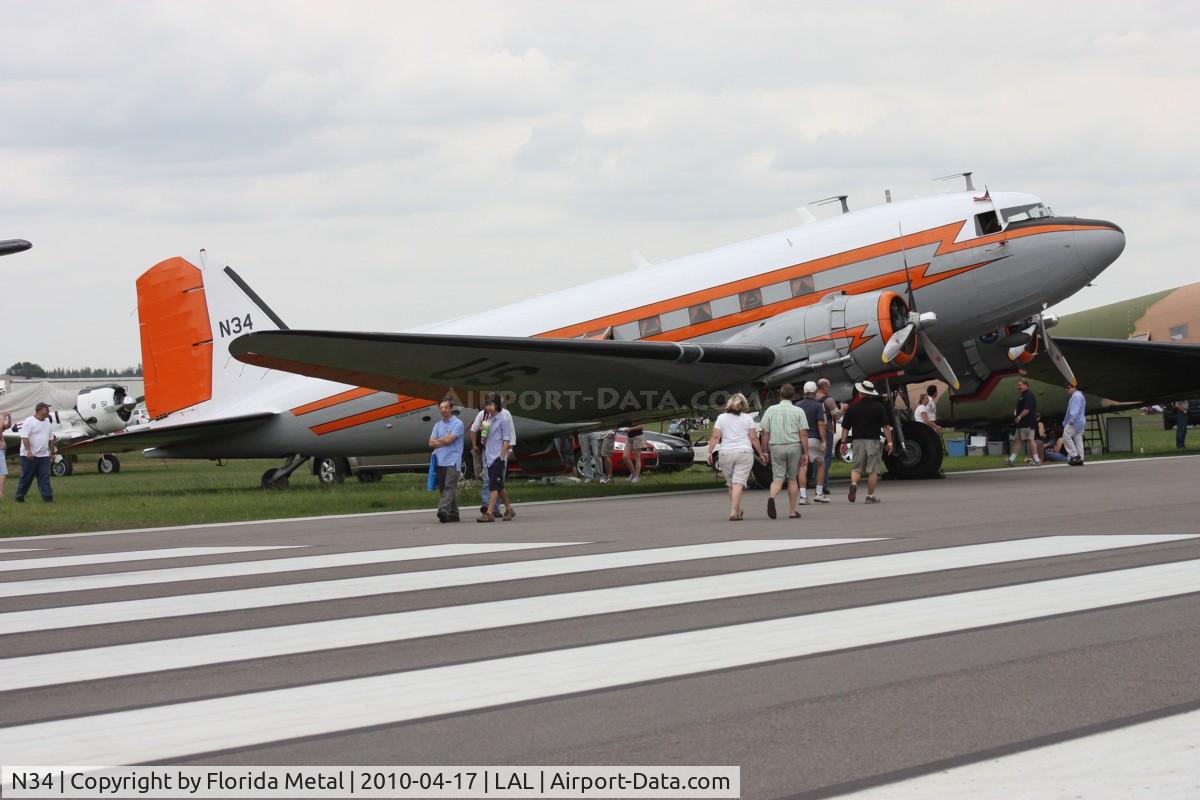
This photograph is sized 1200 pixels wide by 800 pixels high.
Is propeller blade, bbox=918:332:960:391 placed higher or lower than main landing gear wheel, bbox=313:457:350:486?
higher

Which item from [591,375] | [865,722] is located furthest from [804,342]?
[865,722]

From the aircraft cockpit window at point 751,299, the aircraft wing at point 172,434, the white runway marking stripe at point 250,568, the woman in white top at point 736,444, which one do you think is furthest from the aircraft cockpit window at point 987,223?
the aircraft wing at point 172,434

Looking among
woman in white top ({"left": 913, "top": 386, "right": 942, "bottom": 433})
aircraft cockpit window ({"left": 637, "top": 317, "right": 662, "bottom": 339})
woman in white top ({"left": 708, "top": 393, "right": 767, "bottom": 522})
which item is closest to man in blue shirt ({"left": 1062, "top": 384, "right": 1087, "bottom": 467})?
woman in white top ({"left": 913, "top": 386, "right": 942, "bottom": 433})

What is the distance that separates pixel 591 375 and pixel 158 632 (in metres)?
12.8

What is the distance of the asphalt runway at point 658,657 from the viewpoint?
4.64 m

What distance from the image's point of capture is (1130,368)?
94.6ft

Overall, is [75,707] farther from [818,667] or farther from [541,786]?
[818,667]

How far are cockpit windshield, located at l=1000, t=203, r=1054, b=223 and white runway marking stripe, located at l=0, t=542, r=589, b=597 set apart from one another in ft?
34.7

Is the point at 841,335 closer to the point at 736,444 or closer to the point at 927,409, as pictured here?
the point at 736,444

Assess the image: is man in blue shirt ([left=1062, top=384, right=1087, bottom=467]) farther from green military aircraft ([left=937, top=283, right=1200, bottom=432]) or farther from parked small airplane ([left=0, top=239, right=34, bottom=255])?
parked small airplane ([left=0, top=239, right=34, bottom=255])

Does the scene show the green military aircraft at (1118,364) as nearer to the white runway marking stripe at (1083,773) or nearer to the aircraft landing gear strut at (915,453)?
the aircraft landing gear strut at (915,453)

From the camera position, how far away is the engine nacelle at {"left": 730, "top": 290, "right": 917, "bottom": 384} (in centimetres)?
1864

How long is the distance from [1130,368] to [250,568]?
23.8 m

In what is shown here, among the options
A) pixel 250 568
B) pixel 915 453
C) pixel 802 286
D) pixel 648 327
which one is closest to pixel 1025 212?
pixel 802 286
